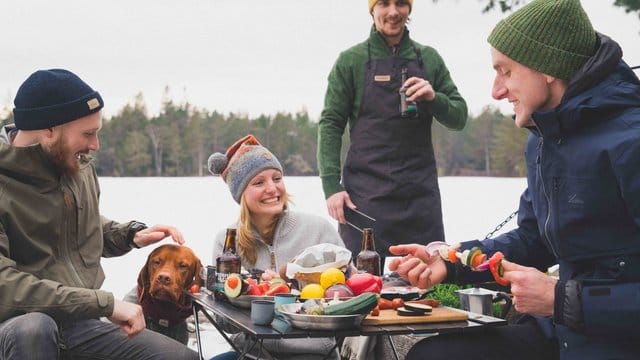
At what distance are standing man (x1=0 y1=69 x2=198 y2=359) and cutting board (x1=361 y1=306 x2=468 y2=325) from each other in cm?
92

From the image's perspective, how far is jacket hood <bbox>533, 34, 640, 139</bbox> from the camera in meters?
2.24

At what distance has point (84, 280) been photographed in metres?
3.27

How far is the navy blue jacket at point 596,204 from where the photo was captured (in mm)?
2115

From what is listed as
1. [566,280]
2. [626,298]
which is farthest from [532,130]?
[626,298]

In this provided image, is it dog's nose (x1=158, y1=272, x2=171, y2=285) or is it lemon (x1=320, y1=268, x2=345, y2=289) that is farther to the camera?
dog's nose (x1=158, y1=272, x2=171, y2=285)

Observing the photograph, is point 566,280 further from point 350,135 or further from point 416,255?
point 350,135

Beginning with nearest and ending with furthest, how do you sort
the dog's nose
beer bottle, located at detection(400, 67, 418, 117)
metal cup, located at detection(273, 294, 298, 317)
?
metal cup, located at detection(273, 294, 298, 317) → the dog's nose → beer bottle, located at detection(400, 67, 418, 117)

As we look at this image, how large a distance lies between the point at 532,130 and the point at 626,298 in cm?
63

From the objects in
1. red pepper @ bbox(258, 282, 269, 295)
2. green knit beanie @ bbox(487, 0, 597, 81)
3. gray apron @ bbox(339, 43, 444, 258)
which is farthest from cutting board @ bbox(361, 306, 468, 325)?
gray apron @ bbox(339, 43, 444, 258)

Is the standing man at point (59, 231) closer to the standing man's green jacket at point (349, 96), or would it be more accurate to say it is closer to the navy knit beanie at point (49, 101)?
the navy knit beanie at point (49, 101)

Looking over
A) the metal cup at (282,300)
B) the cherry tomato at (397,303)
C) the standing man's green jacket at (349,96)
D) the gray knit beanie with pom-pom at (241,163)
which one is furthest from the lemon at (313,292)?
the standing man's green jacket at (349,96)

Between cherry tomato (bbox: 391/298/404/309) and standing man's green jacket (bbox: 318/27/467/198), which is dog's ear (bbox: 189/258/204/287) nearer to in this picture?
cherry tomato (bbox: 391/298/404/309)

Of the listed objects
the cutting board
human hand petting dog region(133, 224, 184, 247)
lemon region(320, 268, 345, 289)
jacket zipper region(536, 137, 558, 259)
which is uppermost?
jacket zipper region(536, 137, 558, 259)

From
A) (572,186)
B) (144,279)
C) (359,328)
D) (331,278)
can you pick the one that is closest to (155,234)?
(144,279)
